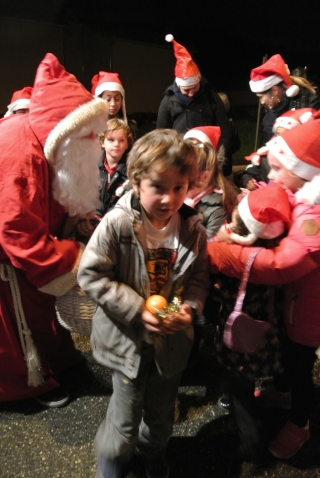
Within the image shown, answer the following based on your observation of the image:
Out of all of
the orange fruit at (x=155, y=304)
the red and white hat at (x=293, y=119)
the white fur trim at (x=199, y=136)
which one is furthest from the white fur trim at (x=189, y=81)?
the orange fruit at (x=155, y=304)

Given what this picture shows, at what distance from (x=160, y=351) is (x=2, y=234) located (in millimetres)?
771

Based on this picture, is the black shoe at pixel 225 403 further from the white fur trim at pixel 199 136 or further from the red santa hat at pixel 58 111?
the red santa hat at pixel 58 111

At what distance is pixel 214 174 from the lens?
2031 millimetres

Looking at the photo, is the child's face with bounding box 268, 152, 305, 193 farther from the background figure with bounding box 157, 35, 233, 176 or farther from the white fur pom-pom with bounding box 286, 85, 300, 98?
the background figure with bounding box 157, 35, 233, 176

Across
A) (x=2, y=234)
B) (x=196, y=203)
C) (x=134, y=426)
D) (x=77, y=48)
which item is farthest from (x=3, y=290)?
(x=77, y=48)

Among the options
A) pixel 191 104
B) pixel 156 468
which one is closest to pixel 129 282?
pixel 156 468

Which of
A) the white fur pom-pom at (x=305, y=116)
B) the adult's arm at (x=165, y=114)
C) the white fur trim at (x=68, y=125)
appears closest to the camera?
the white fur trim at (x=68, y=125)

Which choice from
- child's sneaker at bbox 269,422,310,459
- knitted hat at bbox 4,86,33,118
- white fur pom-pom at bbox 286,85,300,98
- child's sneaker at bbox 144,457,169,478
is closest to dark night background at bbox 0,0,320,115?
knitted hat at bbox 4,86,33,118

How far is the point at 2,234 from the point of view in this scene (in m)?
1.59

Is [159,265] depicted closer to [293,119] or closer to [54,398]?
[54,398]

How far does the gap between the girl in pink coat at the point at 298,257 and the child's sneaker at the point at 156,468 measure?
2.14 feet

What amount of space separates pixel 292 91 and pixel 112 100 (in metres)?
1.46

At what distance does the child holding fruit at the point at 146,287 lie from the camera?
1311mm

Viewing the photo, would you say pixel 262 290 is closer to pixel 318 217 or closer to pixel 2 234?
pixel 318 217
